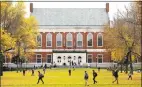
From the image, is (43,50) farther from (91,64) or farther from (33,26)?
(33,26)

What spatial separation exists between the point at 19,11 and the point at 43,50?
59544mm

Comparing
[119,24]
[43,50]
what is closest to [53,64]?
[43,50]

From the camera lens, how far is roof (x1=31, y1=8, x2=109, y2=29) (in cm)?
12250

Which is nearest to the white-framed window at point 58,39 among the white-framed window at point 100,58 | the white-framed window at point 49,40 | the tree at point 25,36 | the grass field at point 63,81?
the white-framed window at point 49,40

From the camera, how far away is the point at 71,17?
12550 cm

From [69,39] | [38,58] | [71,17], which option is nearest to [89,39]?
[69,39]

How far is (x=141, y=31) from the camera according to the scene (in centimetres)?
5216

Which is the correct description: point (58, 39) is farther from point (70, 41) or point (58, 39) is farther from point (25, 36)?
point (25, 36)

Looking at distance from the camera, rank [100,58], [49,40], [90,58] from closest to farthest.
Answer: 1. [100,58]
2. [90,58]
3. [49,40]

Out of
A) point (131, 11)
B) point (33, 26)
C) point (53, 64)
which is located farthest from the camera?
point (53, 64)

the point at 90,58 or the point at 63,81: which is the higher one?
the point at 90,58

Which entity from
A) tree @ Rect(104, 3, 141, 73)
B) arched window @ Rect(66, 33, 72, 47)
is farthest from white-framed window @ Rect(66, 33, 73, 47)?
tree @ Rect(104, 3, 141, 73)

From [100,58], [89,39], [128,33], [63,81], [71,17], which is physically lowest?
[63,81]

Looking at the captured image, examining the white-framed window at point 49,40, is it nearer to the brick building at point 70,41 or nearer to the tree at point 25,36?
the brick building at point 70,41
